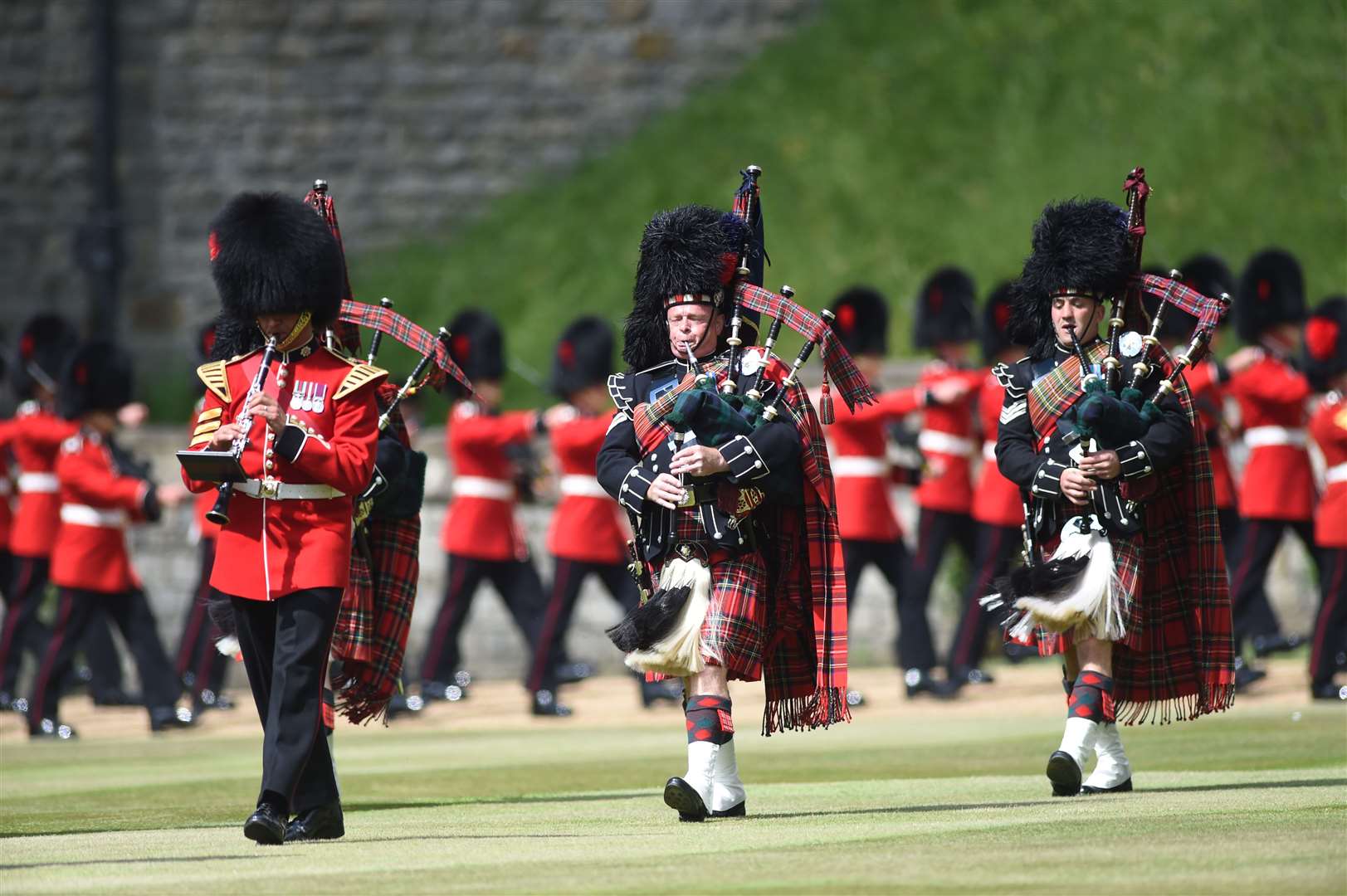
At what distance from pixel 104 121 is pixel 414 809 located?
40.6 feet

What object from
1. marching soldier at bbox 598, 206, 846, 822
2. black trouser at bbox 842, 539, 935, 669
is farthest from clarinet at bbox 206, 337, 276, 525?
black trouser at bbox 842, 539, 935, 669

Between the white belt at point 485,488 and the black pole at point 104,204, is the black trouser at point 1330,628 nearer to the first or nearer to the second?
the white belt at point 485,488

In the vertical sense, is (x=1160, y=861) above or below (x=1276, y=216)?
below

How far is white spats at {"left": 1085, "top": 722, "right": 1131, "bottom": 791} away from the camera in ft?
24.0

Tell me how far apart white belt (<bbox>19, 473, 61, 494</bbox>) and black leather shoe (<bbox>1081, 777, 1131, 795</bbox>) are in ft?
23.6

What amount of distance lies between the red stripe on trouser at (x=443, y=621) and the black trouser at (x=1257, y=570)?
4.06m

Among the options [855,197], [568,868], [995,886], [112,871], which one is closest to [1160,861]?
[995,886]

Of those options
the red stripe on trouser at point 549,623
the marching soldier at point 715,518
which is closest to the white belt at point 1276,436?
the red stripe on trouser at point 549,623

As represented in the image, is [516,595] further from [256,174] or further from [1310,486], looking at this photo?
[256,174]

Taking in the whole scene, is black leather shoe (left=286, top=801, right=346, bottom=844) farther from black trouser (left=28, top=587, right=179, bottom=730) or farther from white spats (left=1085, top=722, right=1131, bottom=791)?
black trouser (left=28, top=587, right=179, bottom=730)

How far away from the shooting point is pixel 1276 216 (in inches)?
655

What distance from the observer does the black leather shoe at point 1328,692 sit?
1084cm

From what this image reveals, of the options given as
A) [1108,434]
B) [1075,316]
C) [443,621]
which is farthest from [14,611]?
[1108,434]

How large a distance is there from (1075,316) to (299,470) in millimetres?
2513
